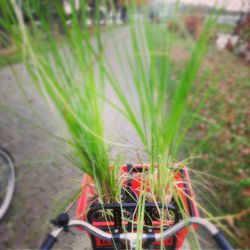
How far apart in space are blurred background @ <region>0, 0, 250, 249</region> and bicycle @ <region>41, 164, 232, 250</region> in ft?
0.20

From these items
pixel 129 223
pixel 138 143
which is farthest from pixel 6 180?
pixel 138 143

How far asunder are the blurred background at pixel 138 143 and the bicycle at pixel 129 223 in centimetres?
6

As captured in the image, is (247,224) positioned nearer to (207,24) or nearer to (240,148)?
(240,148)

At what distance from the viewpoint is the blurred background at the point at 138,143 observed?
62 centimetres

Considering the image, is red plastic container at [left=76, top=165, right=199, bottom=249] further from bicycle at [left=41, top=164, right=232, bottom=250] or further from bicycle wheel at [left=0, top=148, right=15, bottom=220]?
bicycle wheel at [left=0, top=148, right=15, bottom=220]

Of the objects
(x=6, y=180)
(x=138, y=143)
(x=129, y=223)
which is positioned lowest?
(x=6, y=180)

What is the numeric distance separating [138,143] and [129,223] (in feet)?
1.14

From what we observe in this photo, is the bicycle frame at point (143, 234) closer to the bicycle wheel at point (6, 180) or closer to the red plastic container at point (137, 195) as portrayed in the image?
the red plastic container at point (137, 195)

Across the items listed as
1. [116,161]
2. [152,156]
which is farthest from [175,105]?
[116,161]

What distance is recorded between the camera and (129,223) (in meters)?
1.04

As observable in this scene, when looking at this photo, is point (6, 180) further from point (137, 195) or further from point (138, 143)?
point (138, 143)

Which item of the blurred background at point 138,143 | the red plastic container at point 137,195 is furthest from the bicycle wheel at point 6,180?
the red plastic container at point 137,195

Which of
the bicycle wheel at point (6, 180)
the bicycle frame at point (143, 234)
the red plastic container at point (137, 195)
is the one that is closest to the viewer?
the bicycle frame at point (143, 234)

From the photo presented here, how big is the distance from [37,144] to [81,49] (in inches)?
132
